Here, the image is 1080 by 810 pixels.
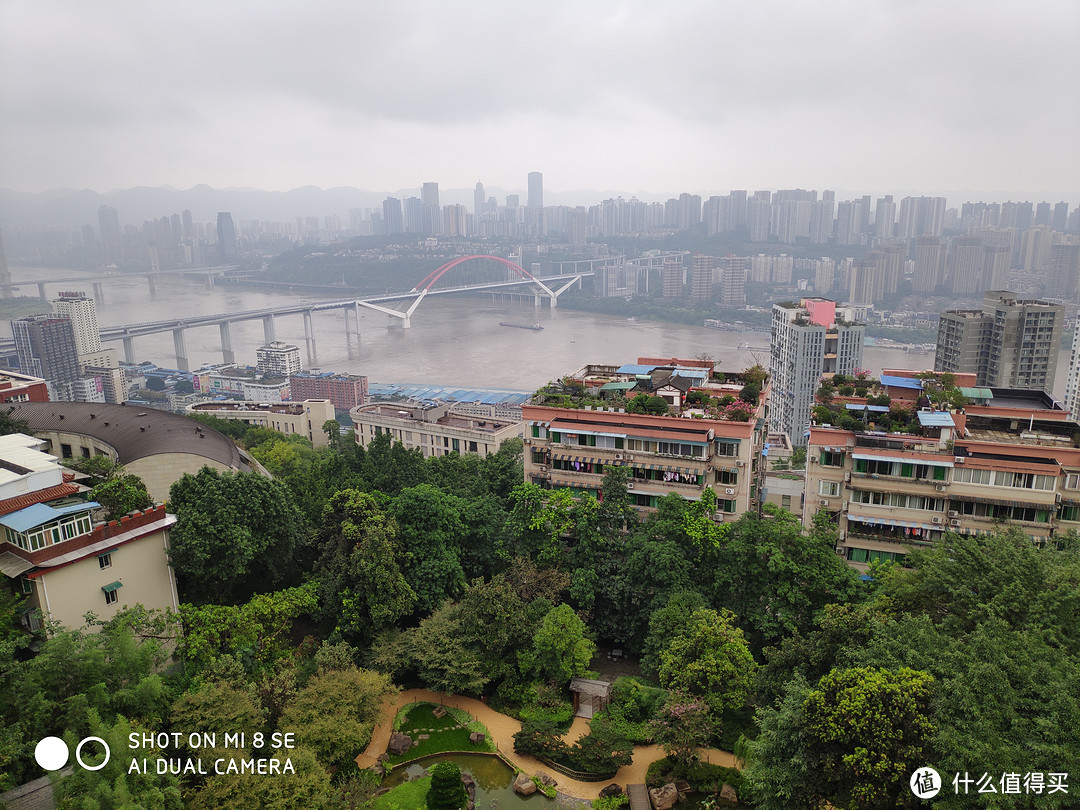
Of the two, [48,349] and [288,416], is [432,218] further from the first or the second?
[288,416]

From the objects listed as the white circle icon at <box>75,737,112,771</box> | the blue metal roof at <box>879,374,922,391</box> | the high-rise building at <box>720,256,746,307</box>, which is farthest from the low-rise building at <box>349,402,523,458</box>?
the high-rise building at <box>720,256,746,307</box>

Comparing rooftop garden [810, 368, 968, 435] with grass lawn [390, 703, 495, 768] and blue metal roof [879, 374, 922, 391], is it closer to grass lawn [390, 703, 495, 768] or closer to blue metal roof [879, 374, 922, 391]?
blue metal roof [879, 374, 922, 391]

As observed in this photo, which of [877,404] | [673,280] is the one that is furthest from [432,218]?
[877,404]

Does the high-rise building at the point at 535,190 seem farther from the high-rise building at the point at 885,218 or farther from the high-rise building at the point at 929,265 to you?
the high-rise building at the point at 929,265

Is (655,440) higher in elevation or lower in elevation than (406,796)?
→ higher

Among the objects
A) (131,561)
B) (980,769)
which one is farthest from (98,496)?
(980,769)

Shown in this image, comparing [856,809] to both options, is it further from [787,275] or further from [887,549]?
[787,275]

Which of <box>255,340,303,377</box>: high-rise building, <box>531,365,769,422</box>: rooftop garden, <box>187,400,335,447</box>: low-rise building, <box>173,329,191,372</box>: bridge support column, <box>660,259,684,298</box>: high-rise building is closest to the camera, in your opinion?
<box>531,365,769,422</box>: rooftop garden

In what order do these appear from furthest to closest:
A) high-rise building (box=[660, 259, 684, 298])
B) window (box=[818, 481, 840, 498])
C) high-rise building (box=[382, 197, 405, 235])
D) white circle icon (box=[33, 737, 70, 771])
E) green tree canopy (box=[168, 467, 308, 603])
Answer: high-rise building (box=[382, 197, 405, 235])
high-rise building (box=[660, 259, 684, 298])
window (box=[818, 481, 840, 498])
green tree canopy (box=[168, 467, 308, 603])
white circle icon (box=[33, 737, 70, 771])
